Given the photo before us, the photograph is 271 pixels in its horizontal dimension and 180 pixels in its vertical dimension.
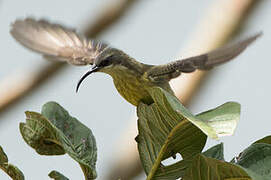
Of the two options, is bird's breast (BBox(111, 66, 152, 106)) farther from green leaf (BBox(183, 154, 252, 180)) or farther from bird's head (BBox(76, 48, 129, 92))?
green leaf (BBox(183, 154, 252, 180))

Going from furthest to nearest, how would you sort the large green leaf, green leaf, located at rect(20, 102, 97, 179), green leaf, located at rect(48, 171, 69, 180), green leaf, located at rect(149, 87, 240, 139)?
green leaf, located at rect(20, 102, 97, 179) → green leaf, located at rect(48, 171, 69, 180) → the large green leaf → green leaf, located at rect(149, 87, 240, 139)

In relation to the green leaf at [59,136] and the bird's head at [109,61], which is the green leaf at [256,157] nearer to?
the green leaf at [59,136]

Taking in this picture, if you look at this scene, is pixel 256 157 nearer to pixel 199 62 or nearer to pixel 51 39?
pixel 199 62

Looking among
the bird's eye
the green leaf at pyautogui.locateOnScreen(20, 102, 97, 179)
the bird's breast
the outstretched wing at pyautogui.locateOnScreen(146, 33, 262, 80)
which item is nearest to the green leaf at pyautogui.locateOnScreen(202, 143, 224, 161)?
the green leaf at pyautogui.locateOnScreen(20, 102, 97, 179)

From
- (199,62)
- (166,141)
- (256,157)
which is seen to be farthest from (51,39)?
(256,157)

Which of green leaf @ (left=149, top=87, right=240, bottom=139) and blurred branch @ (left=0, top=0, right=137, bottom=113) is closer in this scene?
green leaf @ (left=149, top=87, right=240, bottom=139)

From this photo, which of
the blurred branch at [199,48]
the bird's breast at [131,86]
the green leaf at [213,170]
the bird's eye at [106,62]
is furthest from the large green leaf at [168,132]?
the blurred branch at [199,48]
